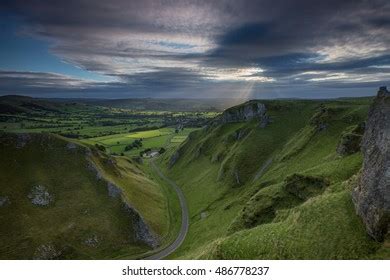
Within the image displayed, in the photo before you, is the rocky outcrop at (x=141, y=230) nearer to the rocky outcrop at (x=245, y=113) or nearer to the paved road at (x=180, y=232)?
the paved road at (x=180, y=232)

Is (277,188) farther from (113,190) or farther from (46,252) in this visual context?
(46,252)

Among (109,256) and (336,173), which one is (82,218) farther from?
(336,173)

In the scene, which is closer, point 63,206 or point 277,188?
point 277,188

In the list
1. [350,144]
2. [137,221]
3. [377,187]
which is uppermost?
[377,187]

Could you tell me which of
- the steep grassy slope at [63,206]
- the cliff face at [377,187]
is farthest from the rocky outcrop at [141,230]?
the cliff face at [377,187]

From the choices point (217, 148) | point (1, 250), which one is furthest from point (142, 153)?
point (1, 250)

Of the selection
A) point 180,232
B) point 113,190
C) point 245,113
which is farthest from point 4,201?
point 245,113

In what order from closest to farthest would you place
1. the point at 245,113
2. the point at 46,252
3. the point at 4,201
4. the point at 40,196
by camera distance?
the point at 46,252, the point at 4,201, the point at 40,196, the point at 245,113
